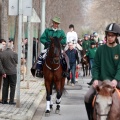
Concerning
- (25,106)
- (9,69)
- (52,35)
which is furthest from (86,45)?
(52,35)

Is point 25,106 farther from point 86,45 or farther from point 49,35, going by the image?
point 86,45

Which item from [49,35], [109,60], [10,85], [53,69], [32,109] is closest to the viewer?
[109,60]

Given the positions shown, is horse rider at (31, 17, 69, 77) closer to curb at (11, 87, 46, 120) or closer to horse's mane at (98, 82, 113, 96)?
curb at (11, 87, 46, 120)

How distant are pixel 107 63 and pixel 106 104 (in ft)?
3.44

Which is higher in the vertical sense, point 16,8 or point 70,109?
point 16,8

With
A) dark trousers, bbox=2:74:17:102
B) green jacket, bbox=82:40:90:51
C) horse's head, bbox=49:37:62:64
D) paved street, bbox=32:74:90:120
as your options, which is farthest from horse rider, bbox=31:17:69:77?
green jacket, bbox=82:40:90:51

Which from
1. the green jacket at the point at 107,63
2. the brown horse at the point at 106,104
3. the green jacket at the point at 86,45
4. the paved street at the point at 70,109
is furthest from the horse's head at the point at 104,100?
the green jacket at the point at 86,45

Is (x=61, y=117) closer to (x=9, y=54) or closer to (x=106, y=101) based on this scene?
(x=9, y=54)

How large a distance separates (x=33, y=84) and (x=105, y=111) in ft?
46.5

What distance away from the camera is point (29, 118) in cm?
1266

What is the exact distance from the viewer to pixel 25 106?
14.5 metres

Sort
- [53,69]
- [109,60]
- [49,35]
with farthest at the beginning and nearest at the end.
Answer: [49,35], [53,69], [109,60]

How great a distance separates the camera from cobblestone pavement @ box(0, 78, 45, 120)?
12.5 metres

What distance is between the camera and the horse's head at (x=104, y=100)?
7.50 metres
